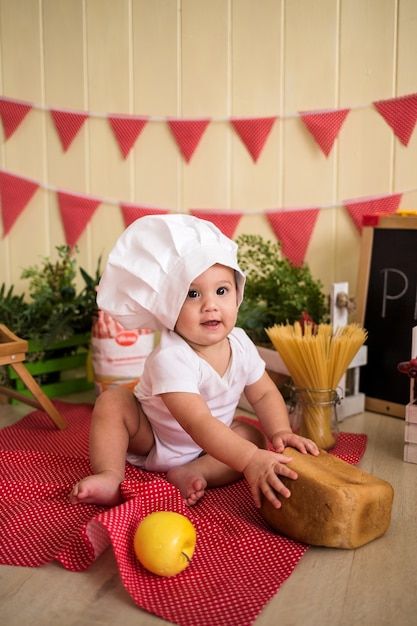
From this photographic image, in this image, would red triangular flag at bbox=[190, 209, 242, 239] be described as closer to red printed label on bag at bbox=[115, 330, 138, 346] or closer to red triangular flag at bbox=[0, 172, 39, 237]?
red printed label on bag at bbox=[115, 330, 138, 346]

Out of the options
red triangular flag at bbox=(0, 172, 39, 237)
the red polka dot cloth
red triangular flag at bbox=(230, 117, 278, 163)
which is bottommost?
the red polka dot cloth

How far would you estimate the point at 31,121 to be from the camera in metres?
2.44

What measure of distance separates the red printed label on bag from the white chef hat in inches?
22.3

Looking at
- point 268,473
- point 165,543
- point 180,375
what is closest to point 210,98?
point 180,375

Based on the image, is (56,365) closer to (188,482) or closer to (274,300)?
(274,300)

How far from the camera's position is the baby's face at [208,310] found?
1375 mm

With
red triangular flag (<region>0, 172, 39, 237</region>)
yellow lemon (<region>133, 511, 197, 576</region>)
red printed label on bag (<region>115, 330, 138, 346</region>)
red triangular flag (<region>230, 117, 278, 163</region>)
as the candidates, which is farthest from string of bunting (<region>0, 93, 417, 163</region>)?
yellow lemon (<region>133, 511, 197, 576</region>)

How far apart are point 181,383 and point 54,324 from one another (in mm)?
839

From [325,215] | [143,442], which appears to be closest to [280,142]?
[325,215]

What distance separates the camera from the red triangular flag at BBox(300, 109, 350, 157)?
6.86 feet

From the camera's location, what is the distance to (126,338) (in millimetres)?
1996

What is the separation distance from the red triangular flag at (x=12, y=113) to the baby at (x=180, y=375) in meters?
1.24

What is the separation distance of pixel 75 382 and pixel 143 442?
84cm

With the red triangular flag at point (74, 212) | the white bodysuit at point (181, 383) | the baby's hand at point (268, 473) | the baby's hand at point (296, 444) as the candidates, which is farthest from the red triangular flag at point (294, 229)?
the baby's hand at point (268, 473)
